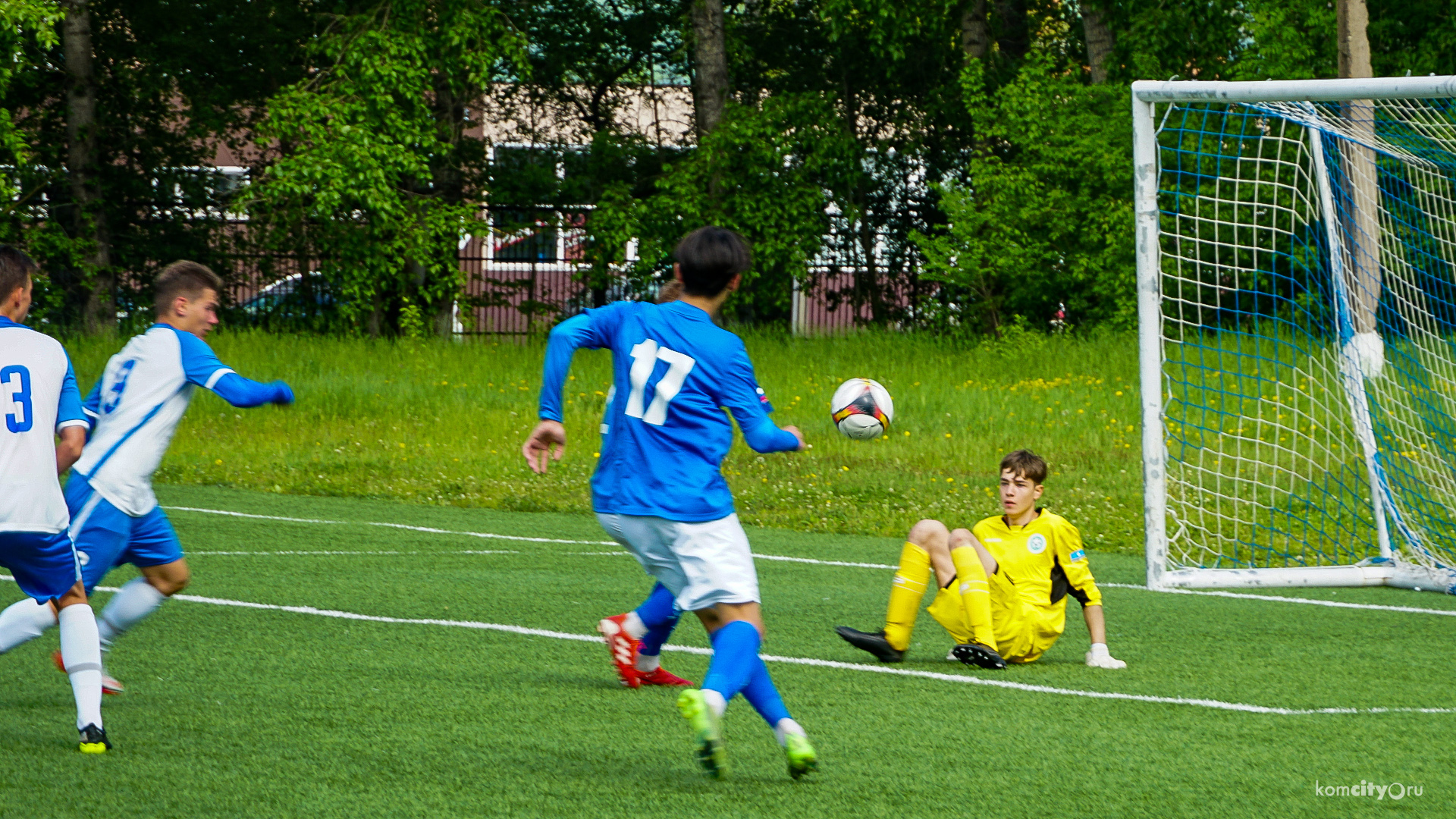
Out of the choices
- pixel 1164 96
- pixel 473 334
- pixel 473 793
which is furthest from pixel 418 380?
pixel 473 793

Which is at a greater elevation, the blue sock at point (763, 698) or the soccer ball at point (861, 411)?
the soccer ball at point (861, 411)

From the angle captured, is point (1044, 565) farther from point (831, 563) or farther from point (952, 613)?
point (831, 563)

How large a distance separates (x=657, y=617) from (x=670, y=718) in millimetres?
581

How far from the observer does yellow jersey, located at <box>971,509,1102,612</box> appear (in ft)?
19.9

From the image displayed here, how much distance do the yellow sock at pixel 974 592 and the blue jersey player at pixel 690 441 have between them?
1.79m

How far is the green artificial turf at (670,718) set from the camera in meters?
4.20

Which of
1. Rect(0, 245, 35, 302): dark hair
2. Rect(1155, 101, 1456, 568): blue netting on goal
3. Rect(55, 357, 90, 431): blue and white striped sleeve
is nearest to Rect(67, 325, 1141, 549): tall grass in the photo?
Rect(1155, 101, 1456, 568): blue netting on goal

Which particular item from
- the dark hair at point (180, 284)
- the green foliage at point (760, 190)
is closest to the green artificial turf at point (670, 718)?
the dark hair at point (180, 284)

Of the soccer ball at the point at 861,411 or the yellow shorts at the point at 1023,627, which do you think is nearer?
the soccer ball at the point at 861,411

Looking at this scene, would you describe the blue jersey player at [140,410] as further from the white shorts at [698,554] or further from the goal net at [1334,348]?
the goal net at [1334,348]

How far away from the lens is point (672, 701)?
5.52 meters

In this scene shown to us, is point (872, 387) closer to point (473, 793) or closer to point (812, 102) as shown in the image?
point (473, 793)

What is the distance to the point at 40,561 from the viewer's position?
15.4 feet

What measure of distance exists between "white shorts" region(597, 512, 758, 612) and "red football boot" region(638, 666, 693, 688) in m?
1.44
